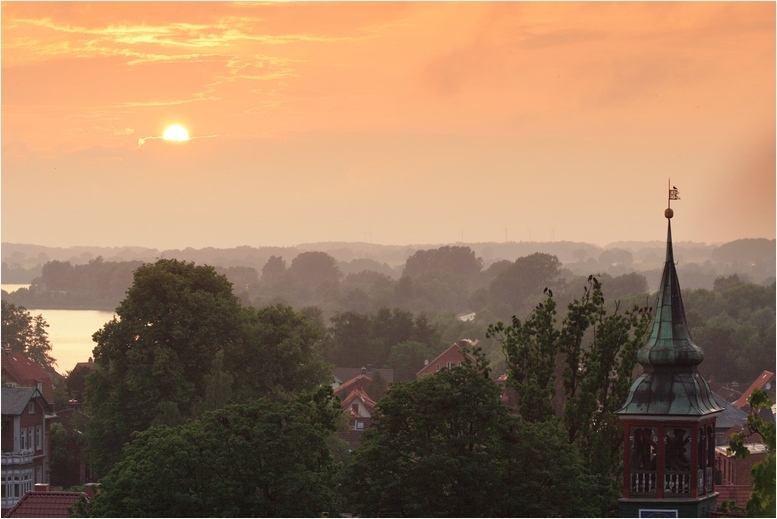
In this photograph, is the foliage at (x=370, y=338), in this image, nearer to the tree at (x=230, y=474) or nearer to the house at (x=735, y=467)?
the house at (x=735, y=467)

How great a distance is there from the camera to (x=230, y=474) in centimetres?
4125

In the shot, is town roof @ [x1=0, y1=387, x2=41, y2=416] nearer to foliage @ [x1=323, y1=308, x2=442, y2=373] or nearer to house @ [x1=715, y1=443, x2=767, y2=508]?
house @ [x1=715, y1=443, x2=767, y2=508]

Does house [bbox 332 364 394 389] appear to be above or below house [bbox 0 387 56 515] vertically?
above

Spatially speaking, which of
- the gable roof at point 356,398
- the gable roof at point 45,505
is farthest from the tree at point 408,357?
the gable roof at point 45,505

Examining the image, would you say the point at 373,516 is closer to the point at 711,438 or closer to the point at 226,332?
the point at 711,438

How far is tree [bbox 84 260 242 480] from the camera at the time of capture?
234ft

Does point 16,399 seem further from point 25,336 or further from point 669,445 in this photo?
point 25,336

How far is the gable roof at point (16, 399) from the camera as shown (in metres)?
80.9

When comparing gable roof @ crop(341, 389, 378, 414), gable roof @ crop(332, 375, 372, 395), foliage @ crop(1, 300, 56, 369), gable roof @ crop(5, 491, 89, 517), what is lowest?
gable roof @ crop(5, 491, 89, 517)

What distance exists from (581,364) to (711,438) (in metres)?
12.2

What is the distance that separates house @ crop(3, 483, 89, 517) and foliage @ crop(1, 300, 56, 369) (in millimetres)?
86542

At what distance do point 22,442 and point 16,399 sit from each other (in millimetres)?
2098

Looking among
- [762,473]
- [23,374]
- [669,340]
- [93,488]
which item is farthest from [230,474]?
[23,374]

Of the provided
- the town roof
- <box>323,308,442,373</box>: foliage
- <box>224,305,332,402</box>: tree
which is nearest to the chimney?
<box>224,305,332,402</box>: tree
